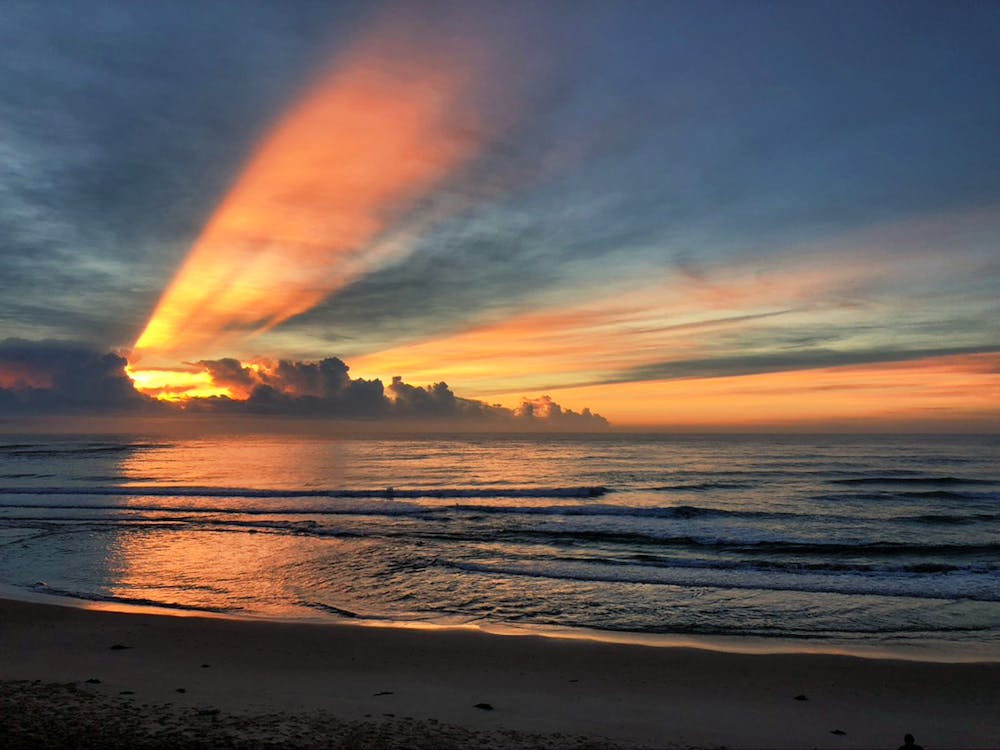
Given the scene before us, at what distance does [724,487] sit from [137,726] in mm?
40646

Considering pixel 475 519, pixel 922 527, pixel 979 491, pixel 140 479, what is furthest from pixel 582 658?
Answer: pixel 140 479

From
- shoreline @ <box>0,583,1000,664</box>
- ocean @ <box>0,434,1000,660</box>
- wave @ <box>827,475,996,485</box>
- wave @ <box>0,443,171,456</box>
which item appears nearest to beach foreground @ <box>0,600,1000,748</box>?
shoreline @ <box>0,583,1000,664</box>

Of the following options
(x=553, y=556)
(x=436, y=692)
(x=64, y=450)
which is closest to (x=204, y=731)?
(x=436, y=692)

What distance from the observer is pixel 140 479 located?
4716 centimetres

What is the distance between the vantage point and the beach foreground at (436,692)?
21.9 feet

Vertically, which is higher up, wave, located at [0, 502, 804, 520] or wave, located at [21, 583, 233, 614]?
wave, located at [21, 583, 233, 614]

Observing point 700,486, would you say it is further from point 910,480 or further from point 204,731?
point 204,731

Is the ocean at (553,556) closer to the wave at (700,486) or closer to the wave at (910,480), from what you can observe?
the wave at (700,486)

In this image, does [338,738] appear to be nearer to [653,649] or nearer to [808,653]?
[653,649]

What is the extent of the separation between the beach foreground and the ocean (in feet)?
4.56

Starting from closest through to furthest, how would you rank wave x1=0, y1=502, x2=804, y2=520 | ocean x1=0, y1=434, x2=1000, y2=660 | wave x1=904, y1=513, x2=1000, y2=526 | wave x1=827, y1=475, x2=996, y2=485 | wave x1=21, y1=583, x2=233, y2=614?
ocean x1=0, y1=434, x2=1000, y2=660, wave x1=21, y1=583, x2=233, y2=614, wave x1=904, y1=513, x2=1000, y2=526, wave x1=0, y1=502, x2=804, y2=520, wave x1=827, y1=475, x2=996, y2=485

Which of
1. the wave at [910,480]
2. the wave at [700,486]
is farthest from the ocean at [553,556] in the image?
the wave at [910,480]

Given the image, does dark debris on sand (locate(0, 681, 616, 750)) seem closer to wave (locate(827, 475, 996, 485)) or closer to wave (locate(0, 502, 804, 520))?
wave (locate(0, 502, 804, 520))

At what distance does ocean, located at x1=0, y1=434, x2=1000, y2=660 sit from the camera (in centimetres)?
A: 1280
